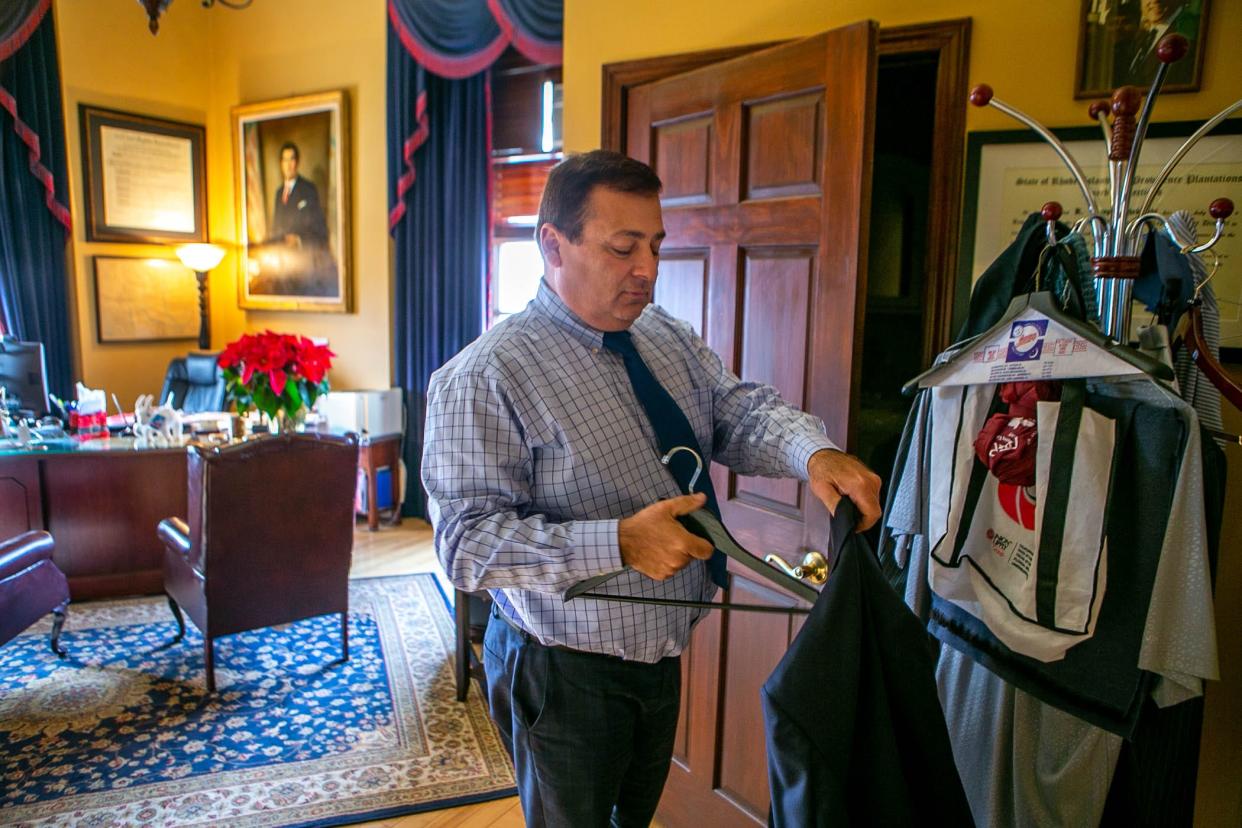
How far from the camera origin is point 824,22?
1972 millimetres

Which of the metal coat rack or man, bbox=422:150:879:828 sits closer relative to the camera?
man, bbox=422:150:879:828

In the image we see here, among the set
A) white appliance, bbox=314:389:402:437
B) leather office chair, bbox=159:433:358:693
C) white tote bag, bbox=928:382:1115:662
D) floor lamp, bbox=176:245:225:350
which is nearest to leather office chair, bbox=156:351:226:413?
white appliance, bbox=314:389:402:437

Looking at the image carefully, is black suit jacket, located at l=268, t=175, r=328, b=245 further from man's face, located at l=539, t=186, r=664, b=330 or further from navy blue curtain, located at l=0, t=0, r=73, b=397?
man's face, located at l=539, t=186, r=664, b=330

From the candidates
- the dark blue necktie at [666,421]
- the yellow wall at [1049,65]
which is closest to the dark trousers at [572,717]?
the dark blue necktie at [666,421]

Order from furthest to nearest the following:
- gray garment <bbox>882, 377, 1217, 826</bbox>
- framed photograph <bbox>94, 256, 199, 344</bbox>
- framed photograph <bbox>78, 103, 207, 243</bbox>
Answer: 1. framed photograph <bbox>94, 256, 199, 344</bbox>
2. framed photograph <bbox>78, 103, 207, 243</bbox>
3. gray garment <bbox>882, 377, 1217, 826</bbox>

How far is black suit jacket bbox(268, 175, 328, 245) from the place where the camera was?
531cm

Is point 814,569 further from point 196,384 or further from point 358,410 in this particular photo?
point 196,384

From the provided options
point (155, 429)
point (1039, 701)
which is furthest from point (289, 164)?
point (1039, 701)

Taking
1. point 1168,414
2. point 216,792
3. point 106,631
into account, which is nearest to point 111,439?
point 106,631

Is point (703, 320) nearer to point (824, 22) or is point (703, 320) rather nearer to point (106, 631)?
point (824, 22)

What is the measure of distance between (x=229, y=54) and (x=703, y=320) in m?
5.13

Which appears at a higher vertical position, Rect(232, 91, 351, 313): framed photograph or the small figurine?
Rect(232, 91, 351, 313): framed photograph

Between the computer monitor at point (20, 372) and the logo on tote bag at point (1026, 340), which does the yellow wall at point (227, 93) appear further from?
the logo on tote bag at point (1026, 340)

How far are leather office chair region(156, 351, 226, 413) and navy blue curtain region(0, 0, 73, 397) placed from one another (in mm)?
748
